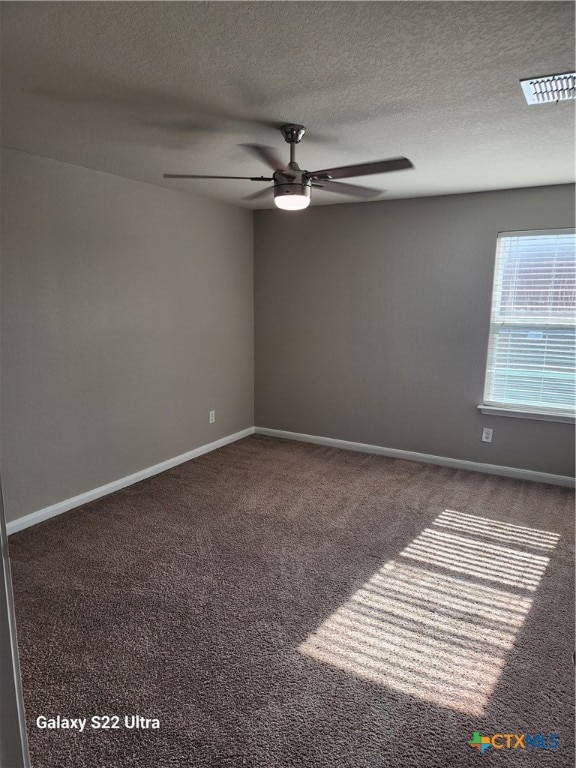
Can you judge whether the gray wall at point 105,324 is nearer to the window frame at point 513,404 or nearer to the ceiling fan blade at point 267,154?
the ceiling fan blade at point 267,154

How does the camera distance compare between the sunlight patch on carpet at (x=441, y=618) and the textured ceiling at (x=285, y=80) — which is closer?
the textured ceiling at (x=285, y=80)

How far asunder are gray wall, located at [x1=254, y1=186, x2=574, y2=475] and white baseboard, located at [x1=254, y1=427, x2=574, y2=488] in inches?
2.1


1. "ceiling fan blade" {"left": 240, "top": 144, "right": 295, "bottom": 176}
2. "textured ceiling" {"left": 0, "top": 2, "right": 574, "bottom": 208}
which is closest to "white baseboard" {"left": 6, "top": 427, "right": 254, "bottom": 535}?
"textured ceiling" {"left": 0, "top": 2, "right": 574, "bottom": 208}

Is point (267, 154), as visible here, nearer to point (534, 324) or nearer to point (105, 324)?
point (105, 324)

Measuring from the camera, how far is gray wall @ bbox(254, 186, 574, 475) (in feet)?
13.4

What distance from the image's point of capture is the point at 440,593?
262cm

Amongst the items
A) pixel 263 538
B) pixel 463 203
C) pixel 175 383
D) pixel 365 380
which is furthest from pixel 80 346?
pixel 463 203

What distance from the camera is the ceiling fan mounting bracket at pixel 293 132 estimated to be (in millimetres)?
2379

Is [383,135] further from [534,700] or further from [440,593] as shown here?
[534,700]

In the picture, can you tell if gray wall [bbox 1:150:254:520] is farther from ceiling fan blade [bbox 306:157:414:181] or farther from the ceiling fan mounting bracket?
ceiling fan blade [bbox 306:157:414:181]

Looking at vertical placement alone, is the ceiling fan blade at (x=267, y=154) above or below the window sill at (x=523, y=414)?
above

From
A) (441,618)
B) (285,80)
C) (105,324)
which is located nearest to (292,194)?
(285,80)

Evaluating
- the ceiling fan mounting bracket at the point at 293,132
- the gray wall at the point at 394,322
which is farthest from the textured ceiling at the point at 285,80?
the gray wall at the point at 394,322

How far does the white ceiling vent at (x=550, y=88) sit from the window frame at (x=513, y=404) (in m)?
1.99
